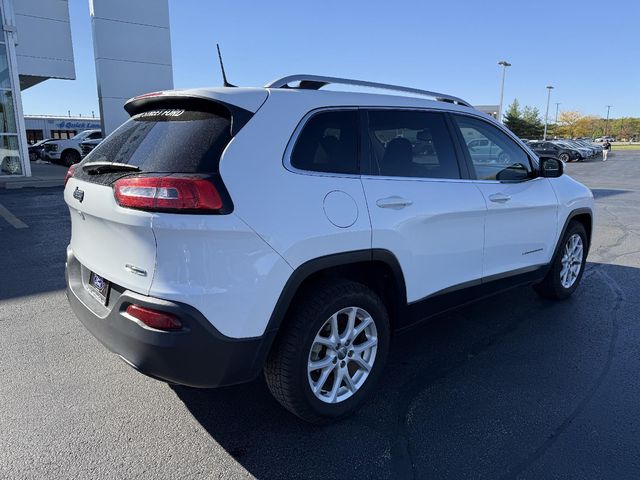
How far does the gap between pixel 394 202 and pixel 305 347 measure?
999mm

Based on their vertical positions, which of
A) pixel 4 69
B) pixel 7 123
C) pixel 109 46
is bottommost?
pixel 7 123

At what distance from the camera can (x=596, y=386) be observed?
3.17 metres

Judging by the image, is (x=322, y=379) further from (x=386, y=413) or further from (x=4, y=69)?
(x=4, y=69)

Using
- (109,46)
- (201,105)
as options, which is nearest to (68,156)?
(109,46)

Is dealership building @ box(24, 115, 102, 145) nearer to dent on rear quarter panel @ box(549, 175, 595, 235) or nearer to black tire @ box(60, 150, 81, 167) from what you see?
black tire @ box(60, 150, 81, 167)

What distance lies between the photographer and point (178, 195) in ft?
7.12

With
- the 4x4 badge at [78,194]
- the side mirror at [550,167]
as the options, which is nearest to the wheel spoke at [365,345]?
the 4x4 badge at [78,194]

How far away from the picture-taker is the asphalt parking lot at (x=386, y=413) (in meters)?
2.41

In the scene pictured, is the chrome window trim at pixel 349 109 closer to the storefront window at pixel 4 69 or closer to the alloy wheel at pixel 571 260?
the alloy wheel at pixel 571 260

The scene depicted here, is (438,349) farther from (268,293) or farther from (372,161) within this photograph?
(268,293)

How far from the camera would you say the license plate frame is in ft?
8.34

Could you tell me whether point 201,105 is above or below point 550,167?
above

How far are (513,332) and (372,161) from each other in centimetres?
217

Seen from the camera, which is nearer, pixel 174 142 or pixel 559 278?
pixel 174 142
